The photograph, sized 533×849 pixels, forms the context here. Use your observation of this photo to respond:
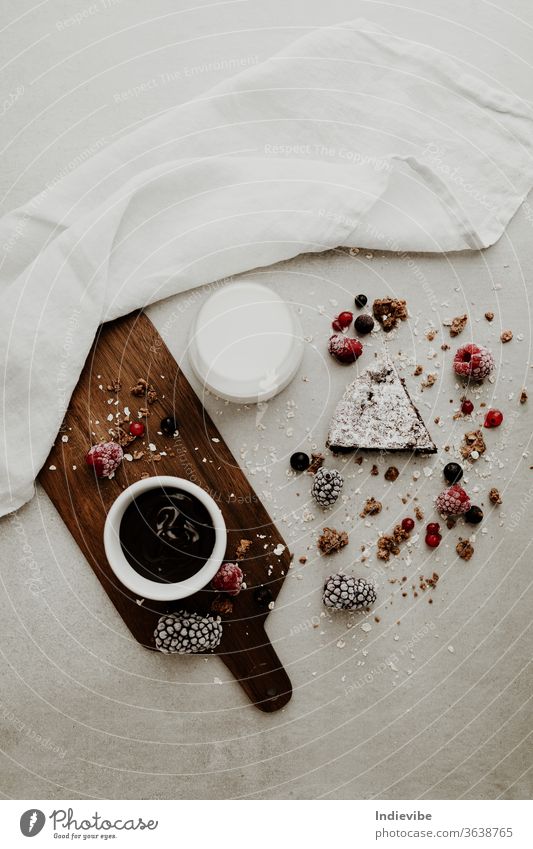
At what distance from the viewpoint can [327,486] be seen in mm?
1130

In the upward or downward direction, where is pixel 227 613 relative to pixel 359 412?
downward

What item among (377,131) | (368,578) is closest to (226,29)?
(377,131)

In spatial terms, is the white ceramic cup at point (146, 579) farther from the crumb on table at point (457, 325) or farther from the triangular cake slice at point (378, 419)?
the crumb on table at point (457, 325)

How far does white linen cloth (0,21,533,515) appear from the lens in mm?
1144

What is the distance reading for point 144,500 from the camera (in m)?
1.06

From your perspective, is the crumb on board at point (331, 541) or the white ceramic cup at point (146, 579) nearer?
the white ceramic cup at point (146, 579)

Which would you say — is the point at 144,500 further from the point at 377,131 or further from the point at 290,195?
the point at 377,131

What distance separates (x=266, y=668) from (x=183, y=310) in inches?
24.1

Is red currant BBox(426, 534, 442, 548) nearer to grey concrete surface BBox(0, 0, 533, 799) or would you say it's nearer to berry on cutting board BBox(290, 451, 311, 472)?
grey concrete surface BBox(0, 0, 533, 799)

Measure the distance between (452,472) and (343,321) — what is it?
1.03 feet

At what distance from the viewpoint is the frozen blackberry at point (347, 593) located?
1.12 m

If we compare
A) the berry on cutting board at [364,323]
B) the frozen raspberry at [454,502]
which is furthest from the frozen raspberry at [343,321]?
the frozen raspberry at [454,502]

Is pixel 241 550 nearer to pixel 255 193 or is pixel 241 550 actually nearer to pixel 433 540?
pixel 433 540

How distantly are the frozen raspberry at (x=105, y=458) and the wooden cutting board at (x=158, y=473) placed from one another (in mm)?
17
